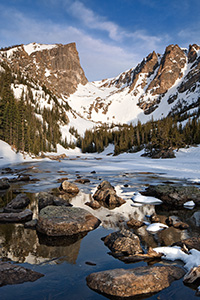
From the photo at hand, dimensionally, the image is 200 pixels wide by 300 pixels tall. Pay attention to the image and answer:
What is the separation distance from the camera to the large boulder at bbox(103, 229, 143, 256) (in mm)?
6375

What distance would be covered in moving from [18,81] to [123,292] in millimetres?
176128

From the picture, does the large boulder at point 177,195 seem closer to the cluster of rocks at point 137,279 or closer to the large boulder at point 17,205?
the cluster of rocks at point 137,279

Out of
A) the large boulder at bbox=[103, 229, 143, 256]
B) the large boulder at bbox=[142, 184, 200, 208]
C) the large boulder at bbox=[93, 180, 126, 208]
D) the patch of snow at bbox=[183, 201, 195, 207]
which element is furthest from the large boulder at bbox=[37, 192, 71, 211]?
the patch of snow at bbox=[183, 201, 195, 207]

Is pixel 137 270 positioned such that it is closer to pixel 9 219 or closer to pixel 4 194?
pixel 9 219

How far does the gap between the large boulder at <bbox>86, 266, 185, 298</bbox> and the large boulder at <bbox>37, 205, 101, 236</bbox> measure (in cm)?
336

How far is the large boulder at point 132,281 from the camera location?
4395 millimetres

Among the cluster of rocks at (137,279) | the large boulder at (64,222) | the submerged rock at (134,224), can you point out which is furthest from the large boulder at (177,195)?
the cluster of rocks at (137,279)

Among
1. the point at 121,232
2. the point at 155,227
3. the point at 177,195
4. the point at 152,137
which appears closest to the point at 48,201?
the point at 121,232

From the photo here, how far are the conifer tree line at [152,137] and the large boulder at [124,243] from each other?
61979 millimetres

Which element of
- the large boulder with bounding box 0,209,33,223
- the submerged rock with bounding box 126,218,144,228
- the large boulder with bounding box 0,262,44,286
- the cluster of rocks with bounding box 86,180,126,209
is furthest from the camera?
the cluster of rocks with bounding box 86,180,126,209

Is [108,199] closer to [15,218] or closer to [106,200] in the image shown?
[106,200]

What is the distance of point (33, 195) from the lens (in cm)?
1509

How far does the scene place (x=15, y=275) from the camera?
15.9ft

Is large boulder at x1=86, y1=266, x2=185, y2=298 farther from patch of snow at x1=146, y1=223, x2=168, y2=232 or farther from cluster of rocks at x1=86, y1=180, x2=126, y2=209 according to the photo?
cluster of rocks at x1=86, y1=180, x2=126, y2=209
